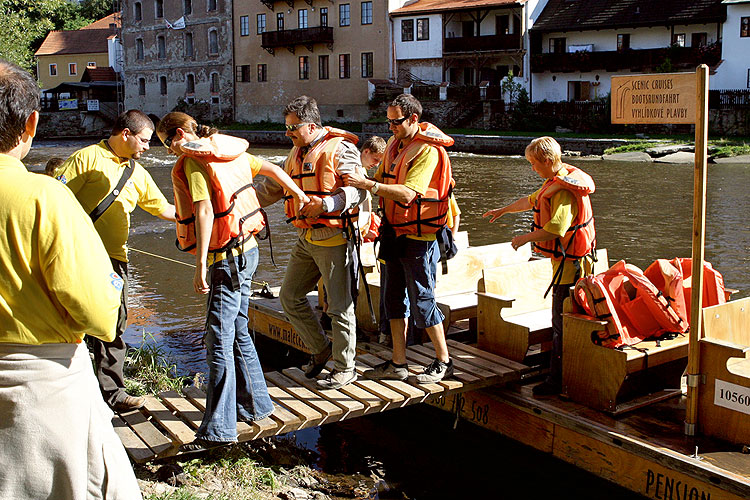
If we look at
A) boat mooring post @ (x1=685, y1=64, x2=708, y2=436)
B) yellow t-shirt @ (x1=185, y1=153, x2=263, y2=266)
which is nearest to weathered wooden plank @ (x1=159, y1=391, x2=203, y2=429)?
yellow t-shirt @ (x1=185, y1=153, x2=263, y2=266)

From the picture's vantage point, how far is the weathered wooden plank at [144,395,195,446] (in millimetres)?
4996

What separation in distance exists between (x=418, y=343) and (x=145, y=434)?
103 inches

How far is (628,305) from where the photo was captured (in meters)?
5.66

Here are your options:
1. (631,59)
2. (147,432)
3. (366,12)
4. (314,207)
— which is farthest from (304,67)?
(147,432)

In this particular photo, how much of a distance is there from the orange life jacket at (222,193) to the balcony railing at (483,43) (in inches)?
1618

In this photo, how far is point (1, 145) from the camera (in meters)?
2.68

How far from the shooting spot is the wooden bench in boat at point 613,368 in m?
5.44

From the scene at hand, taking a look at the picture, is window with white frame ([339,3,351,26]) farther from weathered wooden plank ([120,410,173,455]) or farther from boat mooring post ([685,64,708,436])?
boat mooring post ([685,64,708,436])

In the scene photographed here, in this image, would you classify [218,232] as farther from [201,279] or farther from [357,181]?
[357,181]

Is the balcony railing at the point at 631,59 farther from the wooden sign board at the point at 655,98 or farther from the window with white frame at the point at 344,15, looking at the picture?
the wooden sign board at the point at 655,98

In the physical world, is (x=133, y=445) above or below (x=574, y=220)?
below

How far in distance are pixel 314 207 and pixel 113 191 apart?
1.34 m

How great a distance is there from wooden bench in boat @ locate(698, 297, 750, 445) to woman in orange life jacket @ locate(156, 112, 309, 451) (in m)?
2.62

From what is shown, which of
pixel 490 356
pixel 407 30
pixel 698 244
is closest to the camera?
pixel 698 244
